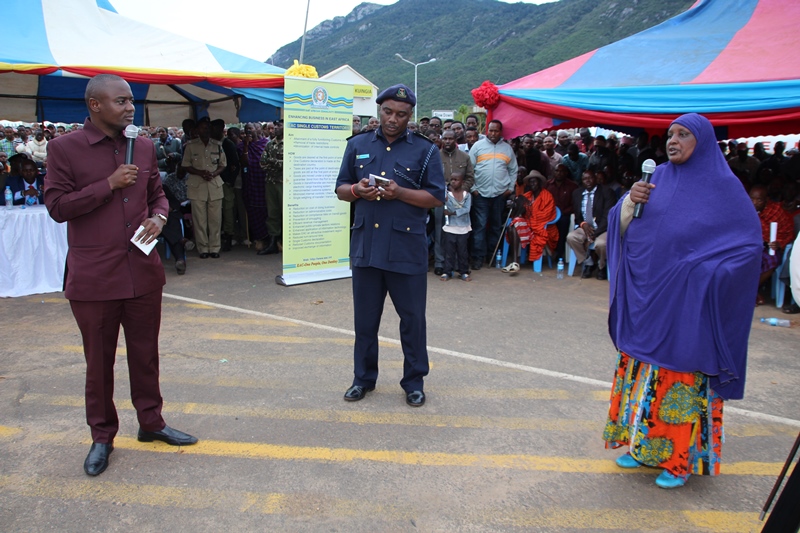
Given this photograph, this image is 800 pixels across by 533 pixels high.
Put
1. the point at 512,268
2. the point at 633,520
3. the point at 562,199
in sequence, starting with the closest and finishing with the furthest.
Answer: the point at 633,520, the point at 512,268, the point at 562,199

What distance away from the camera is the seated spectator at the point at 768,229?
666cm

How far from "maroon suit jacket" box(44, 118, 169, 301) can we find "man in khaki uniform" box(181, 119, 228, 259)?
19.3ft

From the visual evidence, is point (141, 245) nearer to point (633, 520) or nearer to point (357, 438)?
point (357, 438)

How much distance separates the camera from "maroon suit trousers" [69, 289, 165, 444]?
9.73 feet

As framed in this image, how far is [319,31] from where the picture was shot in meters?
111

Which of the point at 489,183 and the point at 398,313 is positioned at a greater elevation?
the point at 489,183

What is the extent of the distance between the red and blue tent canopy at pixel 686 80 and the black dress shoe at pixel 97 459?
6.36 metres

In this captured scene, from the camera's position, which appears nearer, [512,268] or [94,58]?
[94,58]

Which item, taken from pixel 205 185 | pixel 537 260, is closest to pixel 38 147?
pixel 205 185

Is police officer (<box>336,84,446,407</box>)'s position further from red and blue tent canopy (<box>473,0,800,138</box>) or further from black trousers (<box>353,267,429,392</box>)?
red and blue tent canopy (<box>473,0,800,138</box>)

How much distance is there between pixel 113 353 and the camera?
122 inches

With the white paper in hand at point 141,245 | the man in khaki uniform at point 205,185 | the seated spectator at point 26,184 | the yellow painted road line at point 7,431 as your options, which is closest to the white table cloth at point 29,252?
the seated spectator at point 26,184

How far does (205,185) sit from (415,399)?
238 inches

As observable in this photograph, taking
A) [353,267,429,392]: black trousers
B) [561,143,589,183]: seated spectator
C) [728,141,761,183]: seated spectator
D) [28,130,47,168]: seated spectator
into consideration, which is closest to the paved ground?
[353,267,429,392]: black trousers
